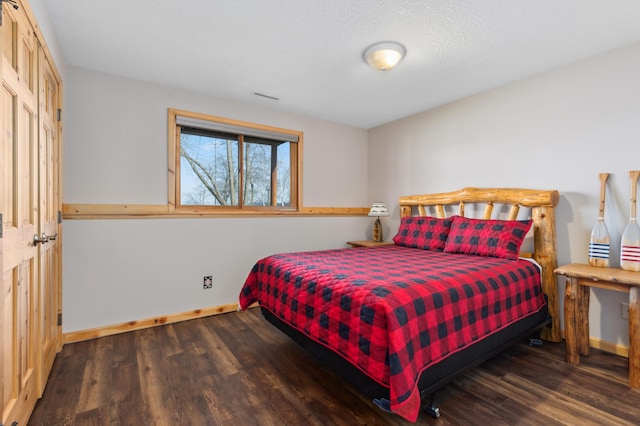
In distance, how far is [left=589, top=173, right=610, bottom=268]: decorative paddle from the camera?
2.25 metres

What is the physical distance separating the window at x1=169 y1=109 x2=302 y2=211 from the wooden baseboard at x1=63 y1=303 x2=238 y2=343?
1.07 meters

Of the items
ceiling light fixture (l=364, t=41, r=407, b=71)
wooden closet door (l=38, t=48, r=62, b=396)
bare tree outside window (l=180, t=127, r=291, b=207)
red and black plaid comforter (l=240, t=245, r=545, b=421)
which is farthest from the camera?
bare tree outside window (l=180, t=127, r=291, b=207)

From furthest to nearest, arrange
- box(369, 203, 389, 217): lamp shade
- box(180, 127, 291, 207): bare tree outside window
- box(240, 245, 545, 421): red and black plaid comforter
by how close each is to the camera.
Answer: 1. box(369, 203, 389, 217): lamp shade
2. box(180, 127, 291, 207): bare tree outside window
3. box(240, 245, 545, 421): red and black plaid comforter

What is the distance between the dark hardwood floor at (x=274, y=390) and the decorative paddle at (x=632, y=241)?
710mm

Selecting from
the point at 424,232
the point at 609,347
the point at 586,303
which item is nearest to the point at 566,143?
the point at 586,303

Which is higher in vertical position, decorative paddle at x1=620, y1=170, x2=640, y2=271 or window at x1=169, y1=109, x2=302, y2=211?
window at x1=169, y1=109, x2=302, y2=211

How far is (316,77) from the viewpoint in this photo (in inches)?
111

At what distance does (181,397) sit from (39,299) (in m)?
1.01

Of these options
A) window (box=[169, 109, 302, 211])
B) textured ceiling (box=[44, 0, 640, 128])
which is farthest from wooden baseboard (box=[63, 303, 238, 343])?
textured ceiling (box=[44, 0, 640, 128])

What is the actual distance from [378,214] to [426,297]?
2.46 m

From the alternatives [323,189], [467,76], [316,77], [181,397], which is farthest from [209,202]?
[467,76]

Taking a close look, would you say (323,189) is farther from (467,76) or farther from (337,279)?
(337,279)

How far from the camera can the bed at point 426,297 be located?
146 cm

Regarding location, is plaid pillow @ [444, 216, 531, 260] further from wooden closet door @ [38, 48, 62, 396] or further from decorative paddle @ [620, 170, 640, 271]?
wooden closet door @ [38, 48, 62, 396]
